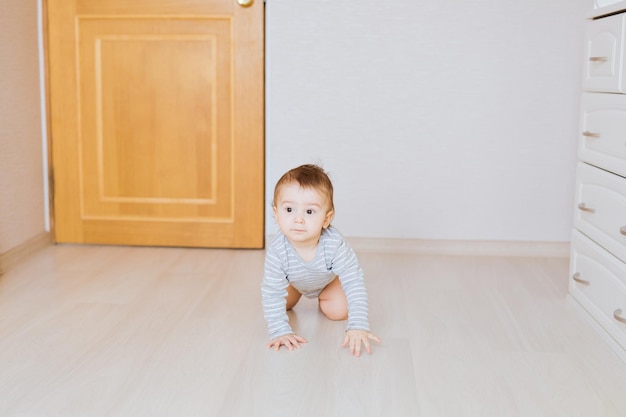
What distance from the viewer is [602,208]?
Answer: 218 centimetres

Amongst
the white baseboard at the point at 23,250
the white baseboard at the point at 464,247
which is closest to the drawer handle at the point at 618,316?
the white baseboard at the point at 464,247

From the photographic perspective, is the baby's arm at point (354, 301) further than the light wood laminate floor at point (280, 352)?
Yes

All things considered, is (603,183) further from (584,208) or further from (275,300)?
(275,300)

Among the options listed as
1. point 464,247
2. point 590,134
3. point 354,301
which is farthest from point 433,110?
point 354,301

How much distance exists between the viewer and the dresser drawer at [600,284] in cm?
201

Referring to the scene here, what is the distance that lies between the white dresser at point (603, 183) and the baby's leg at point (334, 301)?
27.7 inches

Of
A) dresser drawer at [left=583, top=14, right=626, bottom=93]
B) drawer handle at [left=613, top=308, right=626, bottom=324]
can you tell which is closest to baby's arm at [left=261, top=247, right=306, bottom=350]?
drawer handle at [left=613, top=308, right=626, bottom=324]

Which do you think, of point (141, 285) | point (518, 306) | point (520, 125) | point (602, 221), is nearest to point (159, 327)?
point (141, 285)

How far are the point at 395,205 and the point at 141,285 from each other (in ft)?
3.49

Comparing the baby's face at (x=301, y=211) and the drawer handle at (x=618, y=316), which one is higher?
the baby's face at (x=301, y=211)

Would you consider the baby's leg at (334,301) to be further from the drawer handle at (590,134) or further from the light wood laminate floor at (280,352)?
the drawer handle at (590,134)

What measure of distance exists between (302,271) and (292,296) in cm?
22

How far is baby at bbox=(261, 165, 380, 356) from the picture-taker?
6.53 ft

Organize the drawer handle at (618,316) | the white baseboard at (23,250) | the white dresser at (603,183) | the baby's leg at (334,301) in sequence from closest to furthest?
the drawer handle at (618,316) < the white dresser at (603,183) < the baby's leg at (334,301) < the white baseboard at (23,250)
